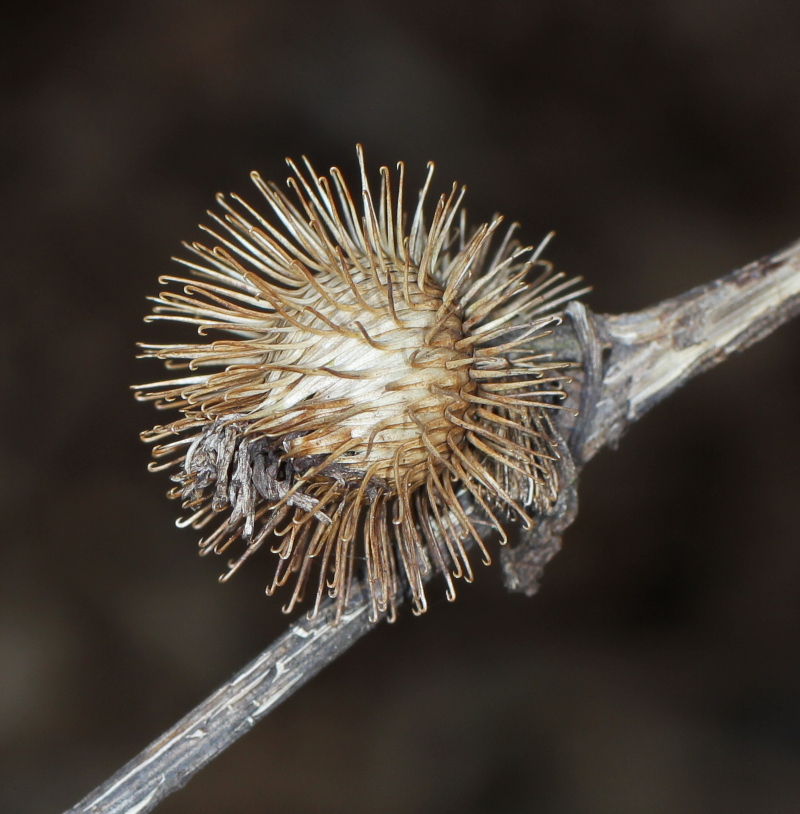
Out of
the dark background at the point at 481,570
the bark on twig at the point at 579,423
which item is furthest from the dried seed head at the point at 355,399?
the dark background at the point at 481,570

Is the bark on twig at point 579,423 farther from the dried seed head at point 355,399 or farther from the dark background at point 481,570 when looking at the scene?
the dark background at point 481,570

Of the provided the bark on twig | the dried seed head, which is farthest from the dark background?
the dried seed head

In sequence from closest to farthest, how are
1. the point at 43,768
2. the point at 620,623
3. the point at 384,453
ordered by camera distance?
the point at 384,453 < the point at 43,768 < the point at 620,623

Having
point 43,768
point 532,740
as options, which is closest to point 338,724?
point 532,740

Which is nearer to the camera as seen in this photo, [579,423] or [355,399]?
[355,399]

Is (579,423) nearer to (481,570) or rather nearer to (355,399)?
(355,399)

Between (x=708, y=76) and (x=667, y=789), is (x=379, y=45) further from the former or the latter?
(x=667, y=789)

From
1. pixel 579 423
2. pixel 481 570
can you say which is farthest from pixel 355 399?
pixel 481 570
